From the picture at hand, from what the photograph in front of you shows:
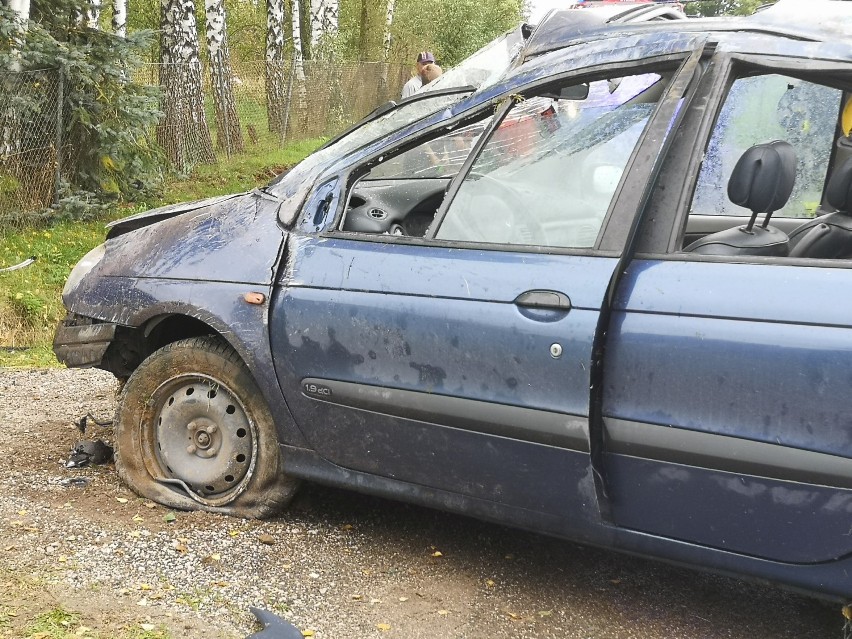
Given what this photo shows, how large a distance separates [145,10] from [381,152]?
92.9 feet

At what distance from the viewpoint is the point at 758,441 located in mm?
2459

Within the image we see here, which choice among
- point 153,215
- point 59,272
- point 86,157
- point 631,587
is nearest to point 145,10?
point 86,157

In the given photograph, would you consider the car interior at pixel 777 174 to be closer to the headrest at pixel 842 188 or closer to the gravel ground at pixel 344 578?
the headrest at pixel 842 188

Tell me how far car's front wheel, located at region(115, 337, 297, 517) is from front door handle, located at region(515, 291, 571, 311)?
1.18 metres

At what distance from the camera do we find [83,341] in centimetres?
376

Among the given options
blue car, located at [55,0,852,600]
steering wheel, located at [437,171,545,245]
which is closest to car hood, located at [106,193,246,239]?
blue car, located at [55,0,852,600]

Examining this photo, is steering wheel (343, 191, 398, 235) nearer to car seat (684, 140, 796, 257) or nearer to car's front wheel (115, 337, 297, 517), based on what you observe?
car's front wheel (115, 337, 297, 517)

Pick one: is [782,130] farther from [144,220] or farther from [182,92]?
[182,92]

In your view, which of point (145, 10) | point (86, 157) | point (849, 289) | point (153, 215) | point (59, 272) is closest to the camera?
point (849, 289)

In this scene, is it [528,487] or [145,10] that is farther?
[145,10]

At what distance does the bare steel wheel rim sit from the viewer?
3490 mm

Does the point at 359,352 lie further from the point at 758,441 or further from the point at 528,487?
the point at 758,441

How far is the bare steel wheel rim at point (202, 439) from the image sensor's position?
3.49m

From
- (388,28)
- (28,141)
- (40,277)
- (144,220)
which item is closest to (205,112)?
(28,141)
